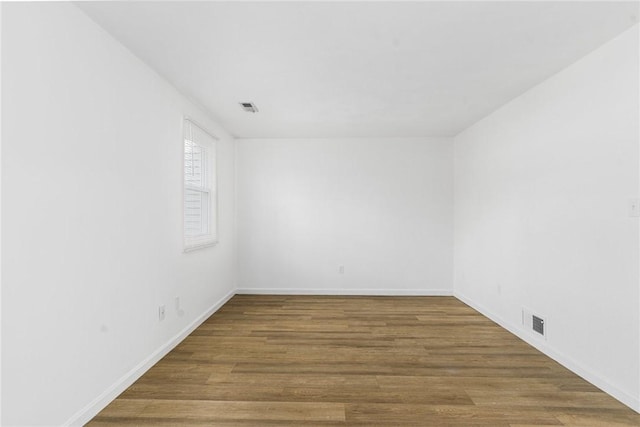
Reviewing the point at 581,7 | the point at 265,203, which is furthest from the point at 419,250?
the point at 581,7

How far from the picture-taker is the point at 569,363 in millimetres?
2725

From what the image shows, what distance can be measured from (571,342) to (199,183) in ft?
13.2

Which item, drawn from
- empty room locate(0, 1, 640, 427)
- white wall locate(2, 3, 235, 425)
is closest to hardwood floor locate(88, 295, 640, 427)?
empty room locate(0, 1, 640, 427)

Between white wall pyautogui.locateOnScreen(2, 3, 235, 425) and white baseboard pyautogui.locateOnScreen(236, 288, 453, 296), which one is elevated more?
white wall pyautogui.locateOnScreen(2, 3, 235, 425)

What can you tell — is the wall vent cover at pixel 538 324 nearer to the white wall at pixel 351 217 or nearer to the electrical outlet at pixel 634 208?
the electrical outlet at pixel 634 208

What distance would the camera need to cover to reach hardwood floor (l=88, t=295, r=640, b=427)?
2.08m

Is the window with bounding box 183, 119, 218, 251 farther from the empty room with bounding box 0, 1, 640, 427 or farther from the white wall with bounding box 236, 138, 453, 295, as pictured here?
the white wall with bounding box 236, 138, 453, 295

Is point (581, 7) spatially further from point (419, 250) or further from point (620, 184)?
point (419, 250)

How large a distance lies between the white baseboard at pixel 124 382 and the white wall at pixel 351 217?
1.89m

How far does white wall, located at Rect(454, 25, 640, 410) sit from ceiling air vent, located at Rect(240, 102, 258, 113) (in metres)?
2.80

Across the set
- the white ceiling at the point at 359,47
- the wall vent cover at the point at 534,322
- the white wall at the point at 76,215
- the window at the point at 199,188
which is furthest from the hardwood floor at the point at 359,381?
Result: the white ceiling at the point at 359,47

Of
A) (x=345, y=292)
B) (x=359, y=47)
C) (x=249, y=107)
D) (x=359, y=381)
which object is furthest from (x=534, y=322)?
(x=249, y=107)

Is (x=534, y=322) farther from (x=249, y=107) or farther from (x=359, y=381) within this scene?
(x=249, y=107)

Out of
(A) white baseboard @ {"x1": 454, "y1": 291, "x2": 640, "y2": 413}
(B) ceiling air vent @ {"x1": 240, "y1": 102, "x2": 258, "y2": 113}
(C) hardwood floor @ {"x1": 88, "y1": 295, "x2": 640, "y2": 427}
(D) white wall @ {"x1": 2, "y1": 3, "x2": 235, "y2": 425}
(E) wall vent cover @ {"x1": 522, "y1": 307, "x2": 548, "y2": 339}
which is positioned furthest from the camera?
(B) ceiling air vent @ {"x1": 240, "y1": 102, "x2": 258, "y2": 113}
